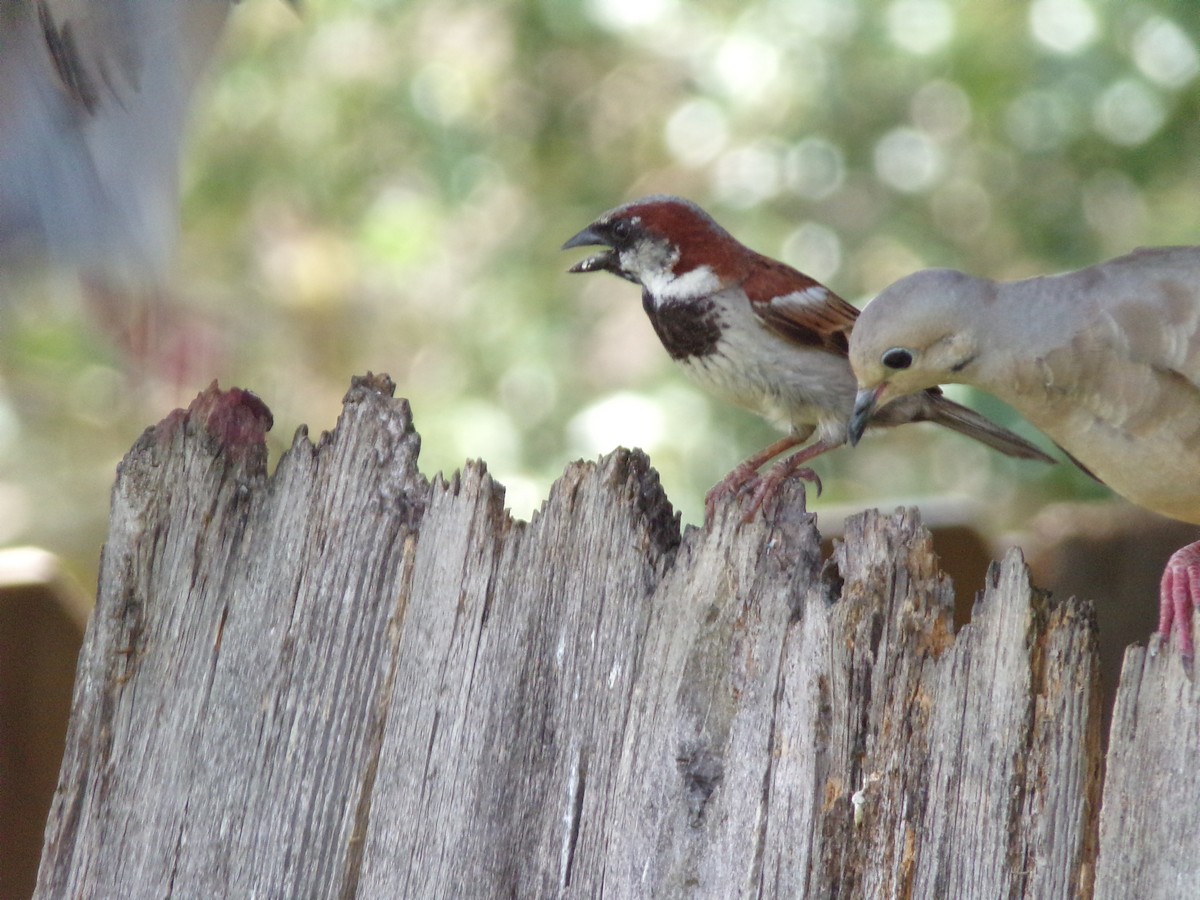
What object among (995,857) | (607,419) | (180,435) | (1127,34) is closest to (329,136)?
(607,419)

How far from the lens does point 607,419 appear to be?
5273 millimetres

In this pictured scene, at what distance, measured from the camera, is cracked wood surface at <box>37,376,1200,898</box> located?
1.54 meters

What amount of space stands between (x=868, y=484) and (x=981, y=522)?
213cm

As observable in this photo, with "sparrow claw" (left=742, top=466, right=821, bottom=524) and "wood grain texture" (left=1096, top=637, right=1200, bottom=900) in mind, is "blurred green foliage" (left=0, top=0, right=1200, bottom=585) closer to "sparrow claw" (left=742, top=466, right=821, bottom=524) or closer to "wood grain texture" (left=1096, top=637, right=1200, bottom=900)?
"sparrow claw" (left=742, top=466, right=821, bottom=524)

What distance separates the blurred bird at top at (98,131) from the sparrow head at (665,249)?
824mm

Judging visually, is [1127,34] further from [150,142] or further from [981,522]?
[150,142]

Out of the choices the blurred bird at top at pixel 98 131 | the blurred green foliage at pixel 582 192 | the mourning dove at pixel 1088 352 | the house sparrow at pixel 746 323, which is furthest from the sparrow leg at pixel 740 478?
the blurred green foliage at pixel 582 192

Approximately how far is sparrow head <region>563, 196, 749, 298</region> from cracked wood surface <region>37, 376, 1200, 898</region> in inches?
42.9

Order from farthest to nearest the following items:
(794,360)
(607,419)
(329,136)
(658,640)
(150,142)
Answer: (329,136), (607,419), (794,360), (150,142), (658,640)

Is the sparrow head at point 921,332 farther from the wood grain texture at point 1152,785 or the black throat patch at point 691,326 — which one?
the wood grain texture at point 1152,785

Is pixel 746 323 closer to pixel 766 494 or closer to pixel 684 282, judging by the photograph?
pixel 684 282

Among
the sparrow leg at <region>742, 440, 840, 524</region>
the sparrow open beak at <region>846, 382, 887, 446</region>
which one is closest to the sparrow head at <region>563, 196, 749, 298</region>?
the sparrow leg at <region>742, 440, 840, 524</region>

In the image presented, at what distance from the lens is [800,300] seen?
2.93 metres

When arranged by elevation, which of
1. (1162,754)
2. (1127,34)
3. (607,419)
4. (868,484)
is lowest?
(1162,754)
